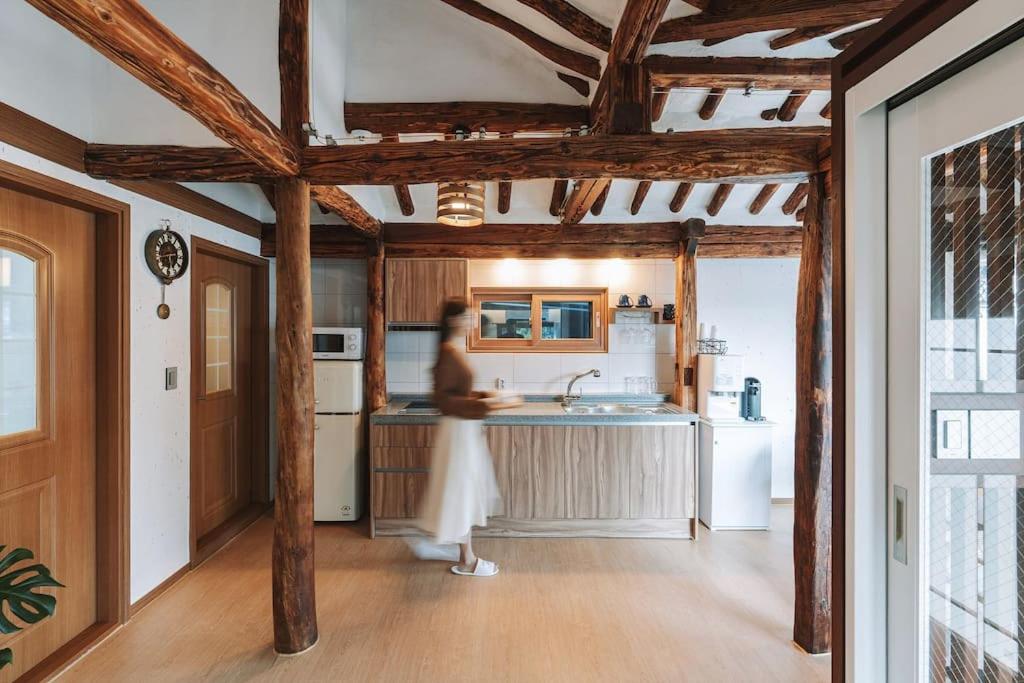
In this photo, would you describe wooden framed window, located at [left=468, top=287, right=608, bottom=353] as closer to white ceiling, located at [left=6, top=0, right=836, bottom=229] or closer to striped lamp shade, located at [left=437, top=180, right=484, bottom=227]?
white ceiling, located at [left=6, top=0, right=836, bottom=229]

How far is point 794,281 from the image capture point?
468 centimetres

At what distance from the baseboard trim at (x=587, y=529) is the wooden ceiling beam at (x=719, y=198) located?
2656 mm

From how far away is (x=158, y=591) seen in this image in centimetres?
294

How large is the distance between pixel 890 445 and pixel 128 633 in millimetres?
3469

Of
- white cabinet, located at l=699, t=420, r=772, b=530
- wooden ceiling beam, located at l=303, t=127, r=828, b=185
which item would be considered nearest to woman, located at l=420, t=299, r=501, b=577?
wooden ceiling beam, located at l=303, t=127, r=828, b=185

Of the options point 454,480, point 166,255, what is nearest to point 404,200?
point 166,255

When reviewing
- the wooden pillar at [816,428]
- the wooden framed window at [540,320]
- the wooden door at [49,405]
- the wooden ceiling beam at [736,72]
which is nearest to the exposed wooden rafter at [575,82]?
the wooden ceiling beam at [736,72]

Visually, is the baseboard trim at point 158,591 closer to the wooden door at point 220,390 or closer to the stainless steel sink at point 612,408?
the wooden door at point 220,390

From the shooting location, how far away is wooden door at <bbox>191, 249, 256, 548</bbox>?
3441mm

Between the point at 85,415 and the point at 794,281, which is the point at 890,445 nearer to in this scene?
the point at 85,415

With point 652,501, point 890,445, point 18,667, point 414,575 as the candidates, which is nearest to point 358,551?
point 414,575

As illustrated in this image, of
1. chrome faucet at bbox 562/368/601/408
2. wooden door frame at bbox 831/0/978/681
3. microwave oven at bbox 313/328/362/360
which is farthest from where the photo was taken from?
chrome faucet at bbox 562/368/601/408

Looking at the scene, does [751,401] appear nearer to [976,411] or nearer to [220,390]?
[976,411]

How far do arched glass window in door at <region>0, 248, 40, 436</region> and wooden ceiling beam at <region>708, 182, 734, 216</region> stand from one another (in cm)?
450
